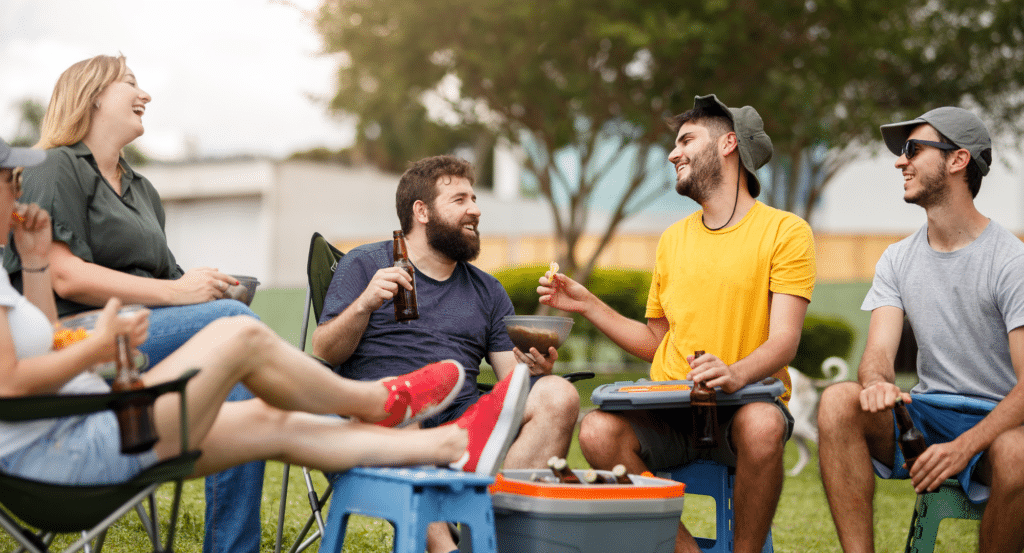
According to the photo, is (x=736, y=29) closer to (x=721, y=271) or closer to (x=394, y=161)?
(x=721, y=271)

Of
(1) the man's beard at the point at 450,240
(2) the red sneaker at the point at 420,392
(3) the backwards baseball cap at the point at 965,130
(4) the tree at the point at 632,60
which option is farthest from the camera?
(4) the tree at the point at 632,60

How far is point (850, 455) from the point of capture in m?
2.97

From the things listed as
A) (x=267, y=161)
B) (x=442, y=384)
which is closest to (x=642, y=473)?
(x=442, y=384)

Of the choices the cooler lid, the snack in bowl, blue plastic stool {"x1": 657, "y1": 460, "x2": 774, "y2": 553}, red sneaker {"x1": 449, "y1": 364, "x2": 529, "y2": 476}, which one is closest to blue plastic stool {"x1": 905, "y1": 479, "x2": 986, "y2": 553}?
blue plastic stool {"x1": 657, "y1": 460, "x2": 774, "y2": 553}

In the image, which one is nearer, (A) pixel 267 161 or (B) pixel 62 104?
(B) pixel 62 104

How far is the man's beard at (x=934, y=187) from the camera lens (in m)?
3.19

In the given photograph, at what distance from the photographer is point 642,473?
2.98 m

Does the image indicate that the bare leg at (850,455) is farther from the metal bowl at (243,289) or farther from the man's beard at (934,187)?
the metal bowl at (243,289)

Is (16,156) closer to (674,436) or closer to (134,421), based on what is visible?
(134,421)

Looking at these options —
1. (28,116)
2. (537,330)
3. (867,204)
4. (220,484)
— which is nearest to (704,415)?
(537,330)

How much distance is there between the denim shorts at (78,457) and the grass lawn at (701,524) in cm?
167

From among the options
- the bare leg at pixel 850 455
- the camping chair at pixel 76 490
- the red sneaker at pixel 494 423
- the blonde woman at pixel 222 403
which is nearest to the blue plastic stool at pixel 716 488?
the bare leg at pixel 850 455

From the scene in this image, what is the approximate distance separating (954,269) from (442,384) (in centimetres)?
183

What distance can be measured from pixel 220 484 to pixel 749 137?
225cm
